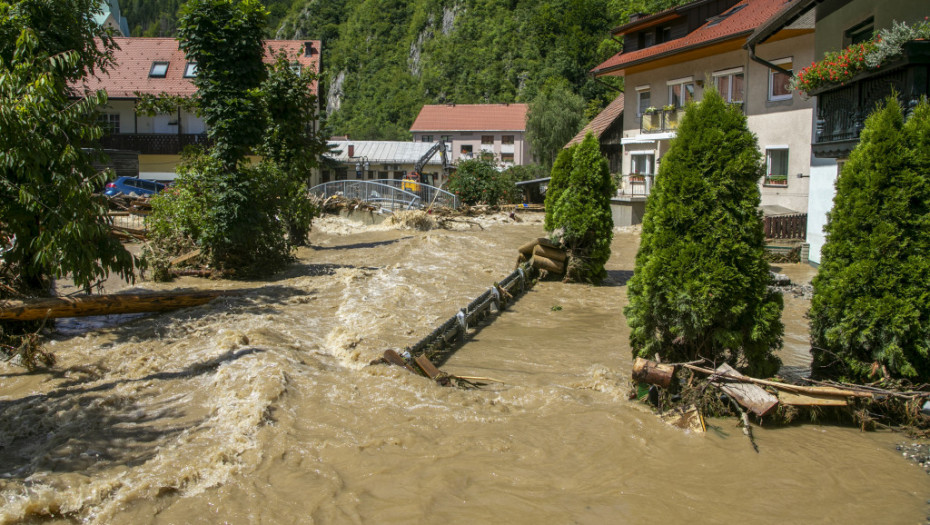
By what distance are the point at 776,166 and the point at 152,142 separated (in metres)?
29.5

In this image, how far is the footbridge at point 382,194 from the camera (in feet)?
95.0

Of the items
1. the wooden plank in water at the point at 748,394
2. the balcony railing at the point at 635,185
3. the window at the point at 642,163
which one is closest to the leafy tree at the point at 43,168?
the wooden plank in water at the point at 748,394

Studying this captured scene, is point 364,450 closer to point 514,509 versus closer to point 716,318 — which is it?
point 514,509

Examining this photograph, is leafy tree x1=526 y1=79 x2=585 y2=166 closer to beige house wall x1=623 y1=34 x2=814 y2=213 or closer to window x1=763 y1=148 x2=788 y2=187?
beige house wall x1=623 y1=34 x2=814 y2=213

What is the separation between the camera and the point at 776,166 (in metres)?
23.7

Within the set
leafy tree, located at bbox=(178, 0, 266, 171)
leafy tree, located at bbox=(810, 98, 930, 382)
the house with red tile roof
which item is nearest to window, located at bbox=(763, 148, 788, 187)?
leafy tree, located at bbox=(178, 0, 266, 171)

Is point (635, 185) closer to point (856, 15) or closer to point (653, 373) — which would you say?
point (856, 15)

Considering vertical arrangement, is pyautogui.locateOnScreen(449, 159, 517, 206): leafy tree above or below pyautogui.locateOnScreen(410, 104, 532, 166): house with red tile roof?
below

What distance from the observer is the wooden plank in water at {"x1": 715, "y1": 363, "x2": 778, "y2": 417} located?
19.5 ft

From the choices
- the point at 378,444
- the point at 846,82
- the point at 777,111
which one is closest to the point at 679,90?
the point at 777,111

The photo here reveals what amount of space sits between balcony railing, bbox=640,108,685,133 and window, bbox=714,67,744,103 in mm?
2396

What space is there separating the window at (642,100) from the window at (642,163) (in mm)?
1921

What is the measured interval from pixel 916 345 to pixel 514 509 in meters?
4.03

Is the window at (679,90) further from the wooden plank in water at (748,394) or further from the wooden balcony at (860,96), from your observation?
the wooden plank in water at (748,394)
